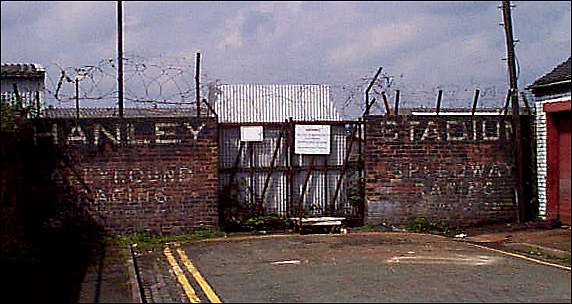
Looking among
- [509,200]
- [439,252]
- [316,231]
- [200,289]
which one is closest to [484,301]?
[200,289]

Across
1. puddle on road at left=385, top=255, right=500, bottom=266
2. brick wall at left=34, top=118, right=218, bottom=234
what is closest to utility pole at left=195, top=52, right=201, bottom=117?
brick wall at left=34, top=118, right=218, bottom=234

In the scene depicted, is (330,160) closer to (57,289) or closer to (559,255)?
(559,255)

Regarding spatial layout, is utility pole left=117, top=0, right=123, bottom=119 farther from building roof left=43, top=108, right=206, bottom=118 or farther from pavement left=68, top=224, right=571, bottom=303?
pavement left=68, top=224, right=571, bottom=303

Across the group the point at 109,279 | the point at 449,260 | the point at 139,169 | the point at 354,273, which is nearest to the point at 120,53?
the point at 139,169

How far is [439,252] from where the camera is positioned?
15.6 meters

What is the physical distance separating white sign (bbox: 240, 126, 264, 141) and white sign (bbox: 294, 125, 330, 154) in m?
0.84

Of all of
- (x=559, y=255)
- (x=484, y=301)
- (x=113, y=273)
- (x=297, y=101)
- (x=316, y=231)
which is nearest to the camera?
(x=484, y=301)

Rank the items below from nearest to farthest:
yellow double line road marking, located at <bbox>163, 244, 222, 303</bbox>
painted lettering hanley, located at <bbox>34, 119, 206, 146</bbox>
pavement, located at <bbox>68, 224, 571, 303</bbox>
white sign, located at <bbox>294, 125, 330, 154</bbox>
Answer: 1. pavement, located at <bbox>68, 224, 571, 303</bbox>
2. yellow double line road marking, located at <bbox>163, 244, 222, 303</bbox>
3. painted lettering hanley, located at <bbox>34, 119, 206, 146</bbox>
4. white sign, located at <bbox>294, 125, 330, 154</bbox>

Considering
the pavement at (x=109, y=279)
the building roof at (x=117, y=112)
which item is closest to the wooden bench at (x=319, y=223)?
the building roof at (x=117, y=112)

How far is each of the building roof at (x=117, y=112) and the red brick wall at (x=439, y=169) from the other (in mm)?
4173

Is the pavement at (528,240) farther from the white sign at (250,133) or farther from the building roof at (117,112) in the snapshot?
the building roof at (117,112)

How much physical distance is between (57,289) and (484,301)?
556cm

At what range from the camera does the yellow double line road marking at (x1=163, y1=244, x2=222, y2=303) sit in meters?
11.4

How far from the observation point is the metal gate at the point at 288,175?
1983 centimetres
